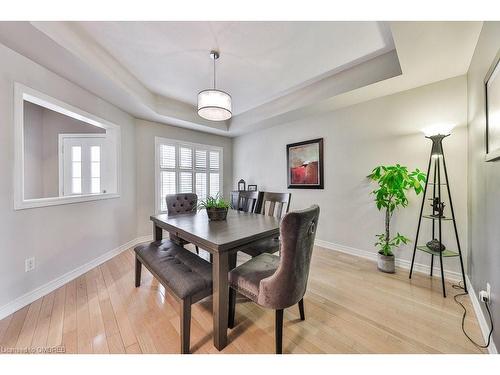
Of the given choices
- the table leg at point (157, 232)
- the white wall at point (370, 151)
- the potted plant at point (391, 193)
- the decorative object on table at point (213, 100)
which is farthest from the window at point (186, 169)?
the potted plant at point (391, 193)

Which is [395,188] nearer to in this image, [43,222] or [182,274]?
[182,274]

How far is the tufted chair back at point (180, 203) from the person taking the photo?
2.57m

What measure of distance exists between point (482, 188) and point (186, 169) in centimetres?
423

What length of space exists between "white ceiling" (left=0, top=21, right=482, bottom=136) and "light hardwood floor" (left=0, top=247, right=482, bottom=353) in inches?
89.3

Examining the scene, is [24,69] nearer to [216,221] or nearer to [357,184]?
[216,221]

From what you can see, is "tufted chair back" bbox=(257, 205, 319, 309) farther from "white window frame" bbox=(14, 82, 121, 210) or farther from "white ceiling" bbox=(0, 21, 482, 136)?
"white window frame" bbox=(14, 82, 121, 210)

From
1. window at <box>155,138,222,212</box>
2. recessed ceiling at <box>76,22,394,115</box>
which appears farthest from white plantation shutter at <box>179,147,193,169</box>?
recessed ceiling at <box>76,22,394,115</box>

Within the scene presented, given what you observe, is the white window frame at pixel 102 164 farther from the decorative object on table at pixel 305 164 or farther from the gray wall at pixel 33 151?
the decorative object on table at pixel 305 164

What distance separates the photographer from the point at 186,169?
4.19m

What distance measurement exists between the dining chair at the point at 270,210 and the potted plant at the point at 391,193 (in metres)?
1.12

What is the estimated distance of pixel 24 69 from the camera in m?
1.75

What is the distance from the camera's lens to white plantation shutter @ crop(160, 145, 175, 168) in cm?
380
